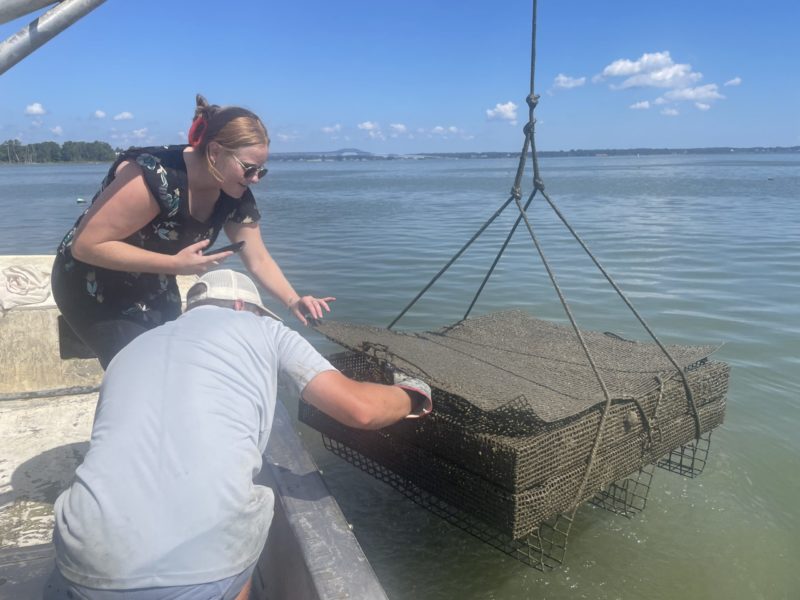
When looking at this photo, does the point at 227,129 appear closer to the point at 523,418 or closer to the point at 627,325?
the point at 523,418

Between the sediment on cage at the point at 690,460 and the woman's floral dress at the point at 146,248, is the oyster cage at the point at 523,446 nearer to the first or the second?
the sediment on cage at the point at 690,460

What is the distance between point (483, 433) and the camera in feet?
9.29

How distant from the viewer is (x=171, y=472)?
167 cm

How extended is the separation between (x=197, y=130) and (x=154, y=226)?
506 millimetres

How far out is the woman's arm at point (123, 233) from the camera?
2617 millimetres

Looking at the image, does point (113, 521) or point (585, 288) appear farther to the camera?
point (585, 288)

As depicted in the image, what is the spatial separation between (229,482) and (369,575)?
63cm

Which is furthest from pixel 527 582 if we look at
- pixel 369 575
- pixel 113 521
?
pixel 113 521

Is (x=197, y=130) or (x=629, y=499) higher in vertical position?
(x=197, y=130)

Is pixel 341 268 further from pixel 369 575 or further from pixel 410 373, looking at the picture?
pixel 369 575

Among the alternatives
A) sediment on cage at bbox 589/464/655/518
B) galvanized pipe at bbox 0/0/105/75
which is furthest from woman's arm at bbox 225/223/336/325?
sediment on cage at bbox 589/464/655/518

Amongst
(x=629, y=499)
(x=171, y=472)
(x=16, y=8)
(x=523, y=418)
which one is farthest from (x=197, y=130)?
(x=629, y=499)

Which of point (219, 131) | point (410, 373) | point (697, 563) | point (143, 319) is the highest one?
point (219, 131)

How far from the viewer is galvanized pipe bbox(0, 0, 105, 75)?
223 centimetres
